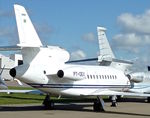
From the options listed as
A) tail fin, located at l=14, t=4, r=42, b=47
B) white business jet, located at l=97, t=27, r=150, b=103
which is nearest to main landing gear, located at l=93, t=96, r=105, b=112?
tail fin, located at l=14, t=4, r=42, b=47

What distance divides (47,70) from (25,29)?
294 cm

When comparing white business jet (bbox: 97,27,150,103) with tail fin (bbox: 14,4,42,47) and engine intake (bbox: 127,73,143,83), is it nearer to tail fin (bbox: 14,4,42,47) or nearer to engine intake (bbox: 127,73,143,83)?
engine intake (bbox: 127,73,143,83)

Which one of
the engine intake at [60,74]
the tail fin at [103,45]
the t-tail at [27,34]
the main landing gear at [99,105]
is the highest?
the tail fin at [103,45]

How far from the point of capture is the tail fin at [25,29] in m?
22.6

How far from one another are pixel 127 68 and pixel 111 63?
1.81 meters

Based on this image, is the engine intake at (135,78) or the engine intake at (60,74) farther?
the engine intake at (135,78)

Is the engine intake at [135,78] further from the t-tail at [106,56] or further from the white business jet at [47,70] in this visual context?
the white business jet at [47,70]

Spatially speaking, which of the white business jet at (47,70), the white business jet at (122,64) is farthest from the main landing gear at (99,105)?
the white business jet at (122,64)

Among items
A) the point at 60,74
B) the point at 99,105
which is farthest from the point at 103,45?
the point at 60,74

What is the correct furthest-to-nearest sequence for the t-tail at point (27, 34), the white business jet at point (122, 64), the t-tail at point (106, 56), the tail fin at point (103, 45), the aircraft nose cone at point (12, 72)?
the tail fin at point (103, 45), the t-tail at point (106, 56), the white business jet at point (122, 64), the t-tail at point (27, 34), the aircraft nose cone at point (12, 72)

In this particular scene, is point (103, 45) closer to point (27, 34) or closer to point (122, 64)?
point (122, 64)

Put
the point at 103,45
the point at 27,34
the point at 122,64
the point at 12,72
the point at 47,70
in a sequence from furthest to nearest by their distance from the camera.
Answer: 1. the point at 103,45
2. the point at 122,64
3. the point at 47,70
4. the point at 27,34
5. the point at 12,72

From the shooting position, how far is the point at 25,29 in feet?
75.0

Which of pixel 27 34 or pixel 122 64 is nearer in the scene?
pixel 27 34
